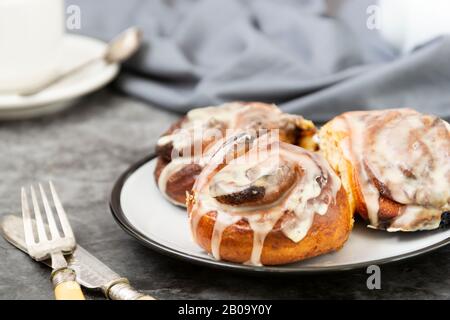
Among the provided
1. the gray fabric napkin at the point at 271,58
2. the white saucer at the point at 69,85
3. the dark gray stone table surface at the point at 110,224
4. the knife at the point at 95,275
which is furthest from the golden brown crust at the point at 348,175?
the white saucer at the point at 69,85

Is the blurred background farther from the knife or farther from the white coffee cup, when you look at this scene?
the knife

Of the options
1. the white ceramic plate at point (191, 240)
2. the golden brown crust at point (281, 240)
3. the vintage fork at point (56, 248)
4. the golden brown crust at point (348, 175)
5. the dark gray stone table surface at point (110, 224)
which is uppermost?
the golden brown crust at point (348, 175)

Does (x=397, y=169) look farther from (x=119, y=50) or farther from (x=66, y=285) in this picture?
(x=119, y=50)

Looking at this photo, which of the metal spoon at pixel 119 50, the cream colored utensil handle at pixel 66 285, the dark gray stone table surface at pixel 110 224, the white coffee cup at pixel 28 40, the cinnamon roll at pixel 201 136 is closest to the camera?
the cream colored utensil handle at pixel 66 285

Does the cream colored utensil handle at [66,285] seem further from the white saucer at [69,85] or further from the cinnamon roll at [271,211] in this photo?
the white saucer at [69,85]

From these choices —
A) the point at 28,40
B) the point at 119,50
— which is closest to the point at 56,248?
→ the point at 28,40

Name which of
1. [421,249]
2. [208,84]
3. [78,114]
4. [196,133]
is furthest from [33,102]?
[421,249]
